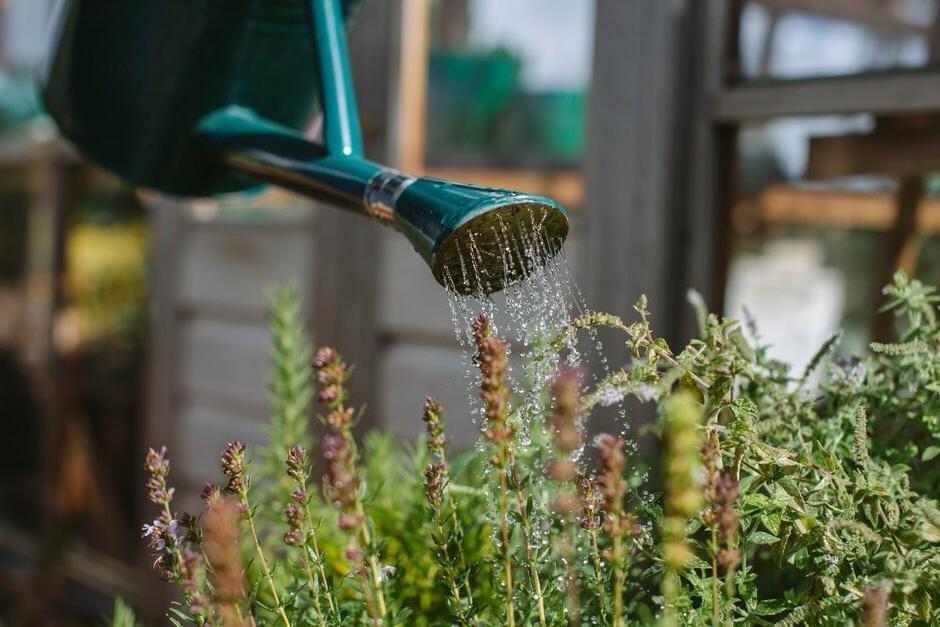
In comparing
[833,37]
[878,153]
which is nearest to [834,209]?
[878,153]

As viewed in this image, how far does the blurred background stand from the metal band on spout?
625mm

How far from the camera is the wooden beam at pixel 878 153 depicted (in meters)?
1.50

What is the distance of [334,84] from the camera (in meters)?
0.83

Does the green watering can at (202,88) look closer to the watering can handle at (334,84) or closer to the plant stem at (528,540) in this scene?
the watering can handle at (334,84)

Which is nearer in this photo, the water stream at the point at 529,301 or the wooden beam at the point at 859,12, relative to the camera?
the water stream at the point at 529,301

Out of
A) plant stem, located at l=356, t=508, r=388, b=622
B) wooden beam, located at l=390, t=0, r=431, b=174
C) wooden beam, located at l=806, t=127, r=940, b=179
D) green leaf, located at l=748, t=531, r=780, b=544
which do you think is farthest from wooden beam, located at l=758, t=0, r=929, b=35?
plant stem, located at l=356, t=508, r=388, b=622

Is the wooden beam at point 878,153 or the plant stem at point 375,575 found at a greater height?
the wooden beam at point 878,153

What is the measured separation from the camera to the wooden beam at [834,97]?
4.73 feet

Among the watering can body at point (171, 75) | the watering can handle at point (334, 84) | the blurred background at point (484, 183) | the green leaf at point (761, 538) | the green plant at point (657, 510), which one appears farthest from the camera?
the blurred background at point (484, 183)

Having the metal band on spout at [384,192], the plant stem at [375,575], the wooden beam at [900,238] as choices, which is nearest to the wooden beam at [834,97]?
the wooden beam at [900,238]

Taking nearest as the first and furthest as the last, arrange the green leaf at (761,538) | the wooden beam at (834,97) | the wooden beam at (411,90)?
the green leaf at (761,538)
the wooden beam at (834,97)
the wooden beam at (411,90)

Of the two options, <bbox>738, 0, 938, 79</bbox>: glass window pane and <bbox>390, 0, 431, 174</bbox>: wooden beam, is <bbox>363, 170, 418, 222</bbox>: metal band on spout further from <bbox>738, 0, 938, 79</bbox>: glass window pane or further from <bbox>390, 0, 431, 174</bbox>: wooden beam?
<bbox>390, 0, 431, 174</bbox>: wooden beam

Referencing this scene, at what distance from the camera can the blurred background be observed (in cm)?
157

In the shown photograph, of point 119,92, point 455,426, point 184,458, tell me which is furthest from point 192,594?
point 184,458
